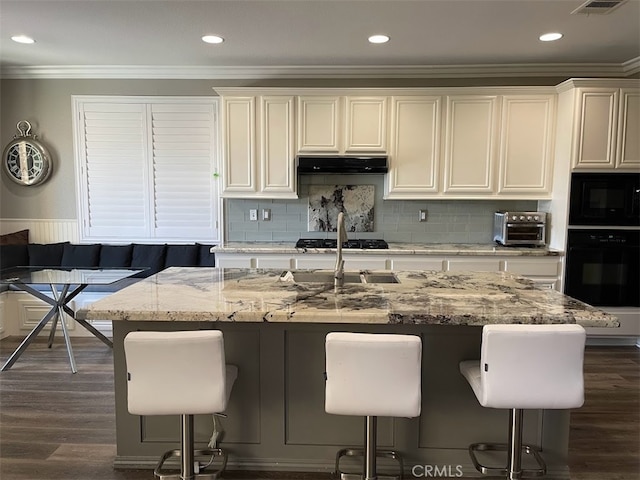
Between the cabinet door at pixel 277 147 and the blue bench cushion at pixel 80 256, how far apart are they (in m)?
1.88

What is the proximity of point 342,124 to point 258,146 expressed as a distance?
2.70 feet

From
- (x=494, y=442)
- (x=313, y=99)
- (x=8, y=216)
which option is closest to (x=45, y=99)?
(x=8, y=216)

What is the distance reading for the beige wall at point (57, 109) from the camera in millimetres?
4766

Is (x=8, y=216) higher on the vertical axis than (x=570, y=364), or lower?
higher

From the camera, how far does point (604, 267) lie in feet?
14.1

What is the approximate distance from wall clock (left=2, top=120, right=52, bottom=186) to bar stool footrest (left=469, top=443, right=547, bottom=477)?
4.77m

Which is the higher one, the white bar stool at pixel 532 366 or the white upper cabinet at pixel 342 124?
the white upper cabinet at pixel 342 124

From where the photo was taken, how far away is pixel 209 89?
484cm

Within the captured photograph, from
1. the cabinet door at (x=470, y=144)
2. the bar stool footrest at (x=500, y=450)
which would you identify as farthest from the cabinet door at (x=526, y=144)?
the bar stool footrest at (x=500, y=450)

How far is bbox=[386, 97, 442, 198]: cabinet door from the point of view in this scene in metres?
4.45

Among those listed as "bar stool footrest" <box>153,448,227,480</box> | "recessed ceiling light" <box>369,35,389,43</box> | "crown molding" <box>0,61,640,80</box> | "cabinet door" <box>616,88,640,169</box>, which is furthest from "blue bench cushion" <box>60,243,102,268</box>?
"cabinet door" <box>616,88,640,169</box>

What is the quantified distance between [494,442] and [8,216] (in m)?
5.11

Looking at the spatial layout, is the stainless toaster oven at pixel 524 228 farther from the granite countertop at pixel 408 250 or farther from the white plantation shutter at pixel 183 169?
the white plantation shutter at pixel 183 169

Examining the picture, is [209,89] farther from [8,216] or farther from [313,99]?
[8,216]
